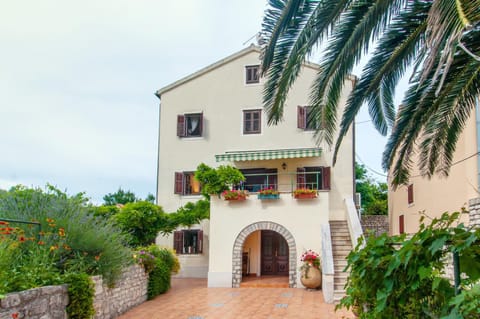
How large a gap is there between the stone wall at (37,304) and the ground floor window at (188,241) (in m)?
11.8

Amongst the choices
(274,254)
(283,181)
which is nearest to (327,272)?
(274,254)

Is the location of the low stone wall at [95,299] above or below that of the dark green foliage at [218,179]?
below

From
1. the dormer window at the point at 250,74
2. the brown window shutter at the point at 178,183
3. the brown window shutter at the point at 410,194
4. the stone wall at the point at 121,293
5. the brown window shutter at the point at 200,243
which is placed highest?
the dormer window at the point at 250,74

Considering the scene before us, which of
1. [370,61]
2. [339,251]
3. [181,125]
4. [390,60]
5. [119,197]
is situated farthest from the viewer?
[119,197]

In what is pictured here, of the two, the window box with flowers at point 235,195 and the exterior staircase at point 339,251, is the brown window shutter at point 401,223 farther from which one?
the window box with flowers at point 235,195

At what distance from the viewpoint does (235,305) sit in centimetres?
1273

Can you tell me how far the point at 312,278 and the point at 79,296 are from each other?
8565mm

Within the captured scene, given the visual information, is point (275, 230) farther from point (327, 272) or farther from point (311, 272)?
point (327, 272)

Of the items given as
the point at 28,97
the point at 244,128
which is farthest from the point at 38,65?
the point at 244,128

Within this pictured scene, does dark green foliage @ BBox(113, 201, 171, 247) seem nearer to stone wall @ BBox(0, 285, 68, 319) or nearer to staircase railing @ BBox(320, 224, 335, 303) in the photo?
staircase railing @ BBox(320, 224, 335, 303)

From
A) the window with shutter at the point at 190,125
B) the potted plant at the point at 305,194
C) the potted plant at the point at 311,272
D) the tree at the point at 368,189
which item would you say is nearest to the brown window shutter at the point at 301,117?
the potted plant at the point at 305,194

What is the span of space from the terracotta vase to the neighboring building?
404 cm

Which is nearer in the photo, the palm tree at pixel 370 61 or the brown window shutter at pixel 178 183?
the palm tree at pixel 370 61

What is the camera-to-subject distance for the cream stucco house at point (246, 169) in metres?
17.0
